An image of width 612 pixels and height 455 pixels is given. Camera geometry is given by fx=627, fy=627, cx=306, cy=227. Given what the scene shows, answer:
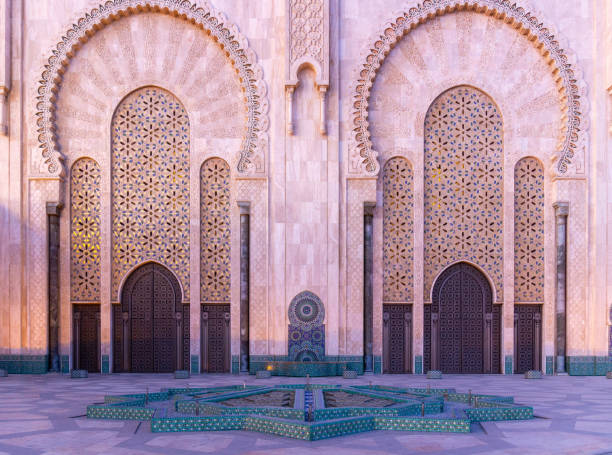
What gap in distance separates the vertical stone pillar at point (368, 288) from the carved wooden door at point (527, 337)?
76.8 inches

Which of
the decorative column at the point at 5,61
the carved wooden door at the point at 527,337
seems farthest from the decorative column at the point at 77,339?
the carved wooden door at the point at 527,337

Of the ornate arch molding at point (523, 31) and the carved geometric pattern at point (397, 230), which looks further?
the carved geometric pattern at point (397, 230)

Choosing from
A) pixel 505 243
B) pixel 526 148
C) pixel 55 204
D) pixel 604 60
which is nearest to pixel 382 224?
pixel 505 243

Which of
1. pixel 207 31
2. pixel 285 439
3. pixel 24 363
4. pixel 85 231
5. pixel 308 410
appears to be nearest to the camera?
pixel 285 439

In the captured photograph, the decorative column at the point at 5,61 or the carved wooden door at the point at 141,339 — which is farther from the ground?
the decorative column at the point at 5,61

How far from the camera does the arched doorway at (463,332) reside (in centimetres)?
830

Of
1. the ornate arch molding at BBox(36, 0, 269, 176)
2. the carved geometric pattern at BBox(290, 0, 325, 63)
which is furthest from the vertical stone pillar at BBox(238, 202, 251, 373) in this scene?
the carved geometric pattern at BBox(290, 0, 325, 63)

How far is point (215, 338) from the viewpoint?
8.28 meters

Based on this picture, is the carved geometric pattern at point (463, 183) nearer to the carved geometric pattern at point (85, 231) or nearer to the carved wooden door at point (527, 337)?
the carved wooden door at point (527, 337)

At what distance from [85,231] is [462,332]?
17.0 ft

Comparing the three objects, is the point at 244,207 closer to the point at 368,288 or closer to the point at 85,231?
the point at 368,288

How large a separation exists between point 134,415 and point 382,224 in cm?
460

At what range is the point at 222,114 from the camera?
8.34 m

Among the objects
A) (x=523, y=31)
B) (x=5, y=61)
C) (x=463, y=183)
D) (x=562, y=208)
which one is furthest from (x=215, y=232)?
(x=523, y=31)
